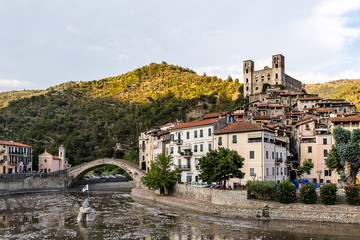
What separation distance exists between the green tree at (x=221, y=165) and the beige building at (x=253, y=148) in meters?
1.92

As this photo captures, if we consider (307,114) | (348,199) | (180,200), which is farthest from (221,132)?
(307,114)

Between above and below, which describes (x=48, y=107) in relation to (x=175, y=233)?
above

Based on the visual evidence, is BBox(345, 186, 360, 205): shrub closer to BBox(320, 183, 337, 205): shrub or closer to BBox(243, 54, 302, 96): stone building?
BBox(320, 183, 337, 205): shrub

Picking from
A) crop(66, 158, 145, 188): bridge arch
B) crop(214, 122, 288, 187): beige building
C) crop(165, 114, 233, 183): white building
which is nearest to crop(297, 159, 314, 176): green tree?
crop(214, 122, 288, 187): beige building

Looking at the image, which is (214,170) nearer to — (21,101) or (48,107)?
(48,107)

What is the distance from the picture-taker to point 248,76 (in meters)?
114

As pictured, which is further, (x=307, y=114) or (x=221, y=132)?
(x=307, y=114)

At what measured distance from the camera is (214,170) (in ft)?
126

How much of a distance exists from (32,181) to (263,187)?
163 feet

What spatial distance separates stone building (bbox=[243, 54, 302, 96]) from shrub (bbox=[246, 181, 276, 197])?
7898 centimetres

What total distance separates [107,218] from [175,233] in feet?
34.0

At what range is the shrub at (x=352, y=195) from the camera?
30.3 metres

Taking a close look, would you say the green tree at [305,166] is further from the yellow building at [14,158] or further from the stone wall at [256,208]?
the yellow building at [14,158]

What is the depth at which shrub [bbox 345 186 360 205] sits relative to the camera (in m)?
30.3
